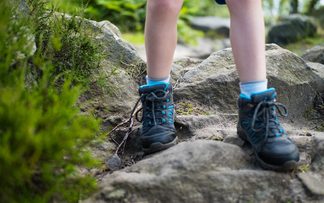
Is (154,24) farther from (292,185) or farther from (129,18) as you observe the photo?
(129,18)

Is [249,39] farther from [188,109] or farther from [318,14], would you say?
[318,14]

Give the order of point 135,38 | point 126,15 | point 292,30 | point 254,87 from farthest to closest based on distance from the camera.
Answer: point 126,15, point 135,38, point 292,30, point 254,87

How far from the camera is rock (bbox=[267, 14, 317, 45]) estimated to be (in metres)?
Result: 7.82

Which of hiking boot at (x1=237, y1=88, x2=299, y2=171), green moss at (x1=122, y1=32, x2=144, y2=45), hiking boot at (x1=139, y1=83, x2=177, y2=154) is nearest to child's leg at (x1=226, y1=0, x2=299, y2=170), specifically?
hiking boot at (x1=237, y1=88, x2=299, y2=171)

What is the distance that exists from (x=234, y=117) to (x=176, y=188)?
0.99 m

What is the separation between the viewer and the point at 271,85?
2.82m

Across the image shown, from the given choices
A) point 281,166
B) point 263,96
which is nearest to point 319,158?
point 281,166

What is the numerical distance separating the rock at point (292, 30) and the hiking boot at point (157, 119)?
5996 millimetres

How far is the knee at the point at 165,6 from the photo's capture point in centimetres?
220

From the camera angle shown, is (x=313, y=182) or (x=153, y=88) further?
(x=153, y=88)

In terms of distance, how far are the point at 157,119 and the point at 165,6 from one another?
586 millimetres

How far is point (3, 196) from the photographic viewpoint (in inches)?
59.3

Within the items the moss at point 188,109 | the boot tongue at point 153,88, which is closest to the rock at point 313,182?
the boot tongue at point 153,88

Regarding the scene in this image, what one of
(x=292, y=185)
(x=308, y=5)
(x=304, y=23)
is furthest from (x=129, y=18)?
(x=292, y=185)
